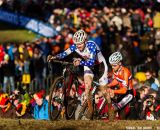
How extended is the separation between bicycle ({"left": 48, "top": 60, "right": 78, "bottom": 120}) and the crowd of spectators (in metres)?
2.41

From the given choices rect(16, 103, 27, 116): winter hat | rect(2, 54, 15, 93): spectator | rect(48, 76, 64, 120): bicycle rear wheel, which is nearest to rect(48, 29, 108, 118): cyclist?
rect(48, 76, 64, 120): bicycle rear wheel

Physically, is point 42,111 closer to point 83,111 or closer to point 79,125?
point 83,111

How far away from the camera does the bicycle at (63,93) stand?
13984 millimetres

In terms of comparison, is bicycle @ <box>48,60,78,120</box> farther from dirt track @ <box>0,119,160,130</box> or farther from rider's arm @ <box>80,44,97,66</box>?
dirt track @ <box>0,119,160,130</box>

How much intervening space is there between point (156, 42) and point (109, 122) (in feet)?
46.3

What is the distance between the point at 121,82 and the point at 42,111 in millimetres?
2594

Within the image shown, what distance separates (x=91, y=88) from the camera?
1437cm

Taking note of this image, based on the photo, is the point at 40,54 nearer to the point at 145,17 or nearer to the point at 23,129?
the point at 145,17

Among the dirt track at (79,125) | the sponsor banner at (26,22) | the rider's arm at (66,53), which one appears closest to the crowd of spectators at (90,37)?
the sponsor banner at (26,22)

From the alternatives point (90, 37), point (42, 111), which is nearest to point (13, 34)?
point (90, 37)

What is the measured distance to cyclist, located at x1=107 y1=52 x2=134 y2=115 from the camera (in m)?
15.0

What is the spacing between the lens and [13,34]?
114ft

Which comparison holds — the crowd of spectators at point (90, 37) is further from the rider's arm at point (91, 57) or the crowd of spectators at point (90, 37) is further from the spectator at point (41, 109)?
the rider's arm at point (91, 57)

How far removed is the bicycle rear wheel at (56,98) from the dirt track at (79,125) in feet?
2.56
